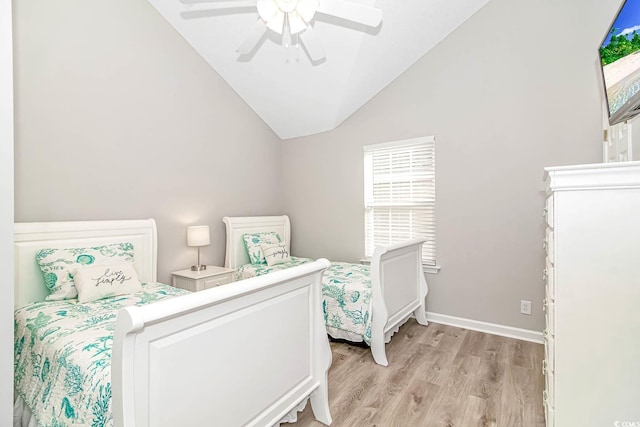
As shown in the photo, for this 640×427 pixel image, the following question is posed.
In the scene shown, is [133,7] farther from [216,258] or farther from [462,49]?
[462,49]

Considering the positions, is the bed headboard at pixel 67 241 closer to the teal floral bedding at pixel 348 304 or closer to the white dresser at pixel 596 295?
the teal floral bedding at pixel 348 304

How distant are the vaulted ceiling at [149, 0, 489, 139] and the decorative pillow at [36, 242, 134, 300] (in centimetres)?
212

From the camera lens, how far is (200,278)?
300 cm

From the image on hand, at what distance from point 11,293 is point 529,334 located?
379cm

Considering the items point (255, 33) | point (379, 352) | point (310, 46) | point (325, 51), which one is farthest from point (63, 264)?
point (325, 51)

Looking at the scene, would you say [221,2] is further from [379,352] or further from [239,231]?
[379,352]

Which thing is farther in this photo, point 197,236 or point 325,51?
point 197,236

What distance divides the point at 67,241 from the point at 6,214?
0.97 m

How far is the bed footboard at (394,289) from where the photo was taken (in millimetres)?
2521

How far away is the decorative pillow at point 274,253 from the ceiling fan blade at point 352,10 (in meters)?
2.47

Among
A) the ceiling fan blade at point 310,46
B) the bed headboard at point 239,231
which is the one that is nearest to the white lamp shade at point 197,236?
the bed headboard at point 239,231

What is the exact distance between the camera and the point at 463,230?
128 inches

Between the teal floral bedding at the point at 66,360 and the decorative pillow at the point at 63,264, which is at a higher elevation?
the decorative pillow at the point at 63,264

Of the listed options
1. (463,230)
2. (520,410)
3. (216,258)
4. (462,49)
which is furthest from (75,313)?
(462,49)
